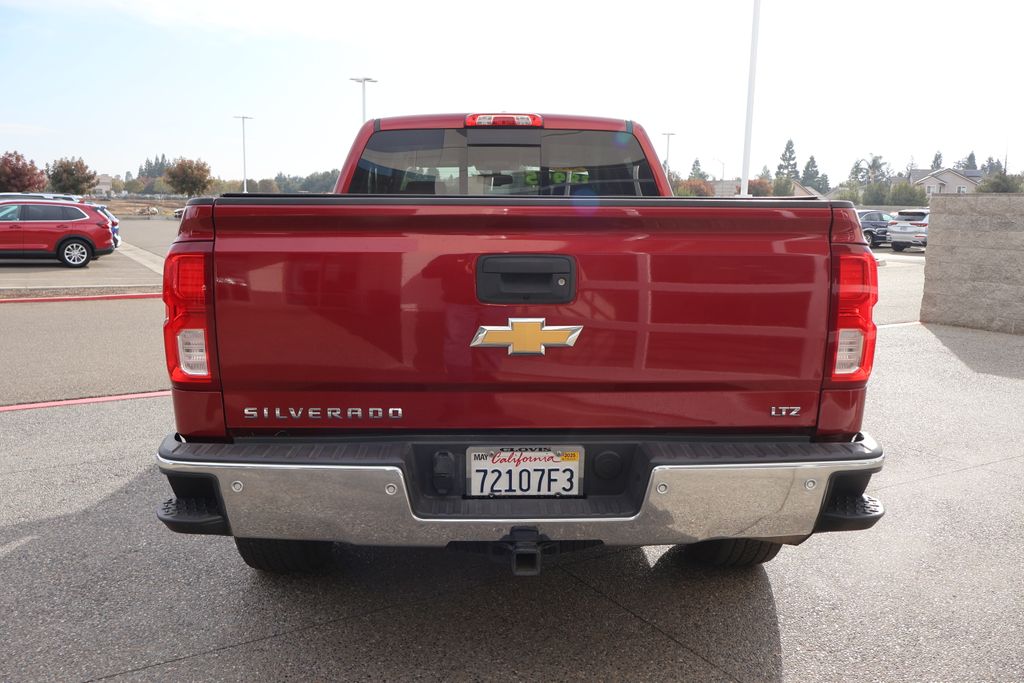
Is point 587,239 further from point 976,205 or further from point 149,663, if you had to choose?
point 976,205

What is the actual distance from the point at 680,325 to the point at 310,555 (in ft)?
6.03

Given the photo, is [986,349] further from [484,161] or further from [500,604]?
[500,604]

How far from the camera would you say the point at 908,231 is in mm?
32781

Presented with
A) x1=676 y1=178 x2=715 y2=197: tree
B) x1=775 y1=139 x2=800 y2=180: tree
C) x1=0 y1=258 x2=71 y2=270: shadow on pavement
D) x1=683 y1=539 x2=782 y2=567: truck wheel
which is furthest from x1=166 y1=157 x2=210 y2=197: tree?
x1=775 y1=139 x2=800 y2=180: tree

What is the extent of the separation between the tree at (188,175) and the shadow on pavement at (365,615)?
9056 cm

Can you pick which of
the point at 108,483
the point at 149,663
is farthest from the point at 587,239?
the point at 108,483

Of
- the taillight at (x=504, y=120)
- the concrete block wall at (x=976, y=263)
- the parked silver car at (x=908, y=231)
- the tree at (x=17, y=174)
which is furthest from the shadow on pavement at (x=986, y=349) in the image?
the tree at (x=17, y=174)

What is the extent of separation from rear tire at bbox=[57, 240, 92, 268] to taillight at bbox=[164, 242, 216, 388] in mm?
20478

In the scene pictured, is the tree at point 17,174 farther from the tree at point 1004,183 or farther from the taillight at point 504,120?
the tree at point 1004,183

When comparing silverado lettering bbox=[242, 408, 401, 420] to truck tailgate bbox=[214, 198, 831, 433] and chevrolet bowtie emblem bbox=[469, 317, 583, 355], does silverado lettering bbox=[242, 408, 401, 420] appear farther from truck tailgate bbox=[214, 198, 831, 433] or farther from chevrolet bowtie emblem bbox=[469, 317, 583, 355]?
chevrolet bowtie emblem bbox=[469, 317, 583, 355]

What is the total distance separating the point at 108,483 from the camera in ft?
15.3

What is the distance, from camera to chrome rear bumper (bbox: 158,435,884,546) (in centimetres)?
252

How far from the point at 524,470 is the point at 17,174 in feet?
261

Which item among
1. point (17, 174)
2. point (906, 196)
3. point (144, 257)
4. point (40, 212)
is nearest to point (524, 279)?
point (40, 212)
